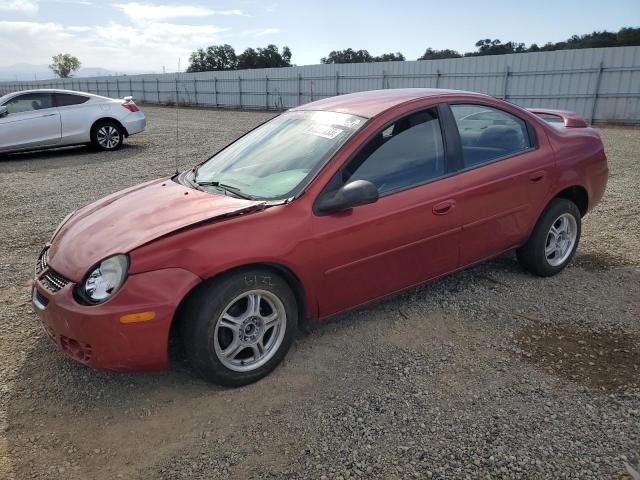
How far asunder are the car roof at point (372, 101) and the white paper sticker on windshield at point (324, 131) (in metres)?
0.20

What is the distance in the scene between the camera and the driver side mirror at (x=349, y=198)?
9.46 feet

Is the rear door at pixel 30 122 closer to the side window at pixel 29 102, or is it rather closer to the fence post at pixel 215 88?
the side window at pixel 29 102

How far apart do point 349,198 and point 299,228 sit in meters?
0.34

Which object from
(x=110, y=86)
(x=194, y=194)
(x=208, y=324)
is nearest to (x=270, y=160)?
(x=194, y=194)

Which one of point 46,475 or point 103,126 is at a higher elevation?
point 103,126

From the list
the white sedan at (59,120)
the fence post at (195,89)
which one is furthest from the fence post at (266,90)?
the white sedan at (59,120)

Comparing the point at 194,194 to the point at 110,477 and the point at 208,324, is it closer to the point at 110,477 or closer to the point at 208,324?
the point at 208,324

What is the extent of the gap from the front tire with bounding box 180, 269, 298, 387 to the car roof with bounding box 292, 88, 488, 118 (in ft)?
4.44

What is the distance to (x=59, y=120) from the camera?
35.6 feet

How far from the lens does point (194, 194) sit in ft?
10.6

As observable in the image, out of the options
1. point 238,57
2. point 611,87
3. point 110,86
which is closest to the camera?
point 611,87

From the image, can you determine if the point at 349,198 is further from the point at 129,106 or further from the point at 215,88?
the point at 215,88

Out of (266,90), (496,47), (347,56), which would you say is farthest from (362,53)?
(266,90)

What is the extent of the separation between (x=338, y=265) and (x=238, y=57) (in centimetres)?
8043
